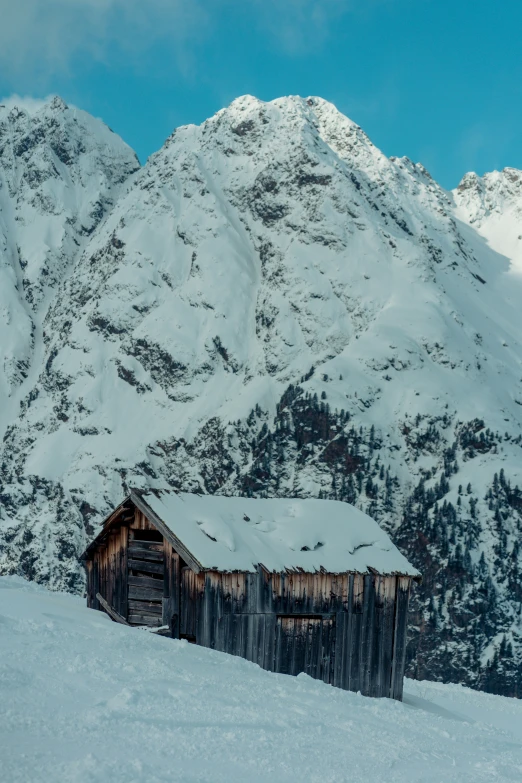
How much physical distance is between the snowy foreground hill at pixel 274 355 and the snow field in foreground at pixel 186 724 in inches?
3620

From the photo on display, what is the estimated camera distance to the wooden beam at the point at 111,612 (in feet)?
81.6

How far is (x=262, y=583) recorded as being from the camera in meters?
23.9

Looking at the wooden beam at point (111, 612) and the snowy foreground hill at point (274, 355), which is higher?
the snowy foreground hill at point (274, 355)

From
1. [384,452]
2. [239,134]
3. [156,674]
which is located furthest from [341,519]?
[239,134]

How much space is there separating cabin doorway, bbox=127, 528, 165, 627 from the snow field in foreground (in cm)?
984

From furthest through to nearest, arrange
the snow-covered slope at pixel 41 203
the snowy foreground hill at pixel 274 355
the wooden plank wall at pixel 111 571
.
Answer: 1. the snow-covered slope at pixel 41 203
2. the snowy foreground hill at pixel 274 355
3. the wooden plank wall at pixel 111 571

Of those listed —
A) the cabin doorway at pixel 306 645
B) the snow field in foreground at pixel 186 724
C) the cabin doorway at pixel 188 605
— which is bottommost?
the cabin doorway at pixel 306 645

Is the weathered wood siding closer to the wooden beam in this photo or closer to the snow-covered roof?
the wooden beam

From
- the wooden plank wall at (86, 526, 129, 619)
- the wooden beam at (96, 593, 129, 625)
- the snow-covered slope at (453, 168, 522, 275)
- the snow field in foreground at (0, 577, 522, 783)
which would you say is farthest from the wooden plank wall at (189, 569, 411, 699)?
the snow-covered slope at (453, 168, 522, 275)

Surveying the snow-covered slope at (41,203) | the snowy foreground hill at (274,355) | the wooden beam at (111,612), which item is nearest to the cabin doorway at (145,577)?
the wooden beam at (111,612)

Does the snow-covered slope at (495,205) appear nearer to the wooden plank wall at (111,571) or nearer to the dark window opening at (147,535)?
the wooden plank wall at (111,571)

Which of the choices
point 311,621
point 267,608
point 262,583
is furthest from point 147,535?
point 311,621

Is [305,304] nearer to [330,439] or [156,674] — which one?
[330,439]

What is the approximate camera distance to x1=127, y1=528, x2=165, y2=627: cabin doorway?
24.1 meters
